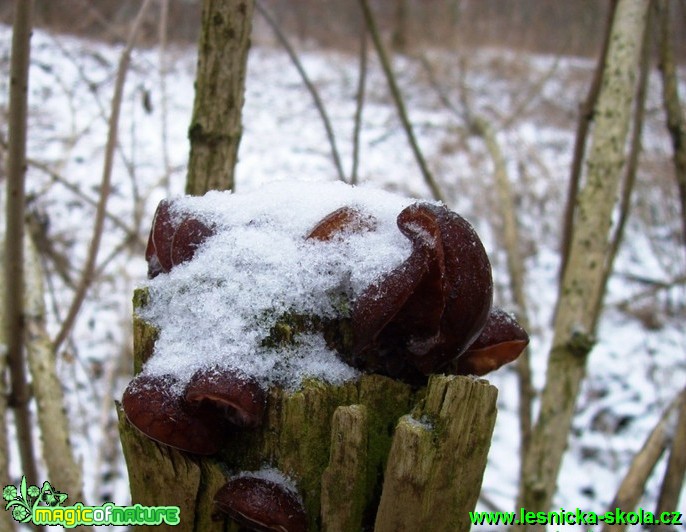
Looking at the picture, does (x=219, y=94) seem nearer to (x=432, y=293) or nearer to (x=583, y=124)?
(x=432, y=293)

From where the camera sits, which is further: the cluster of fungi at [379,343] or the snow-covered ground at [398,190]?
the snow-covered ground at [398,190]

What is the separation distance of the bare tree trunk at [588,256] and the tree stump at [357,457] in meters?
1.05

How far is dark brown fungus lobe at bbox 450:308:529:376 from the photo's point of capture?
95cm

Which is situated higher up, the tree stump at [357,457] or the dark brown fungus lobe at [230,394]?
the dark brown fungus lobe at [230,394]

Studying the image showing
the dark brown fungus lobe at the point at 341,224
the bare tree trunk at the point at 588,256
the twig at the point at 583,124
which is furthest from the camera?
the twig at the point at 583,124

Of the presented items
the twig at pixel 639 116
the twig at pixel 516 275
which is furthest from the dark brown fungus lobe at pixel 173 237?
the twig at pixel 516 275

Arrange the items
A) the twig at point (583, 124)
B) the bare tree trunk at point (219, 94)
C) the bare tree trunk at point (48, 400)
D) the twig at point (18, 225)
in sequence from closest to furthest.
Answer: the twig at point (18, 225) → the bare tree trunk at point (219, 94) → the bare tree trunk at point (48, 400) → the twig at point (583, 124)

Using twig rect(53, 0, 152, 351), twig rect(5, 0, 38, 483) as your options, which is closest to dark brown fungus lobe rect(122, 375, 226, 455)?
twig rect(5, 0, 38, 483)

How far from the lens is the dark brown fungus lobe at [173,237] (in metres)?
0.96

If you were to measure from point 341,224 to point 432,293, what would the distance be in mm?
203

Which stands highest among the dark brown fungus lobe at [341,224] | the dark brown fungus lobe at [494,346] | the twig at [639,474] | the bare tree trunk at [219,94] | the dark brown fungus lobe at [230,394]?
the bare tree trunk at [219,94]

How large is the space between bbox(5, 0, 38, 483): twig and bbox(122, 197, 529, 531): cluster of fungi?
0.63 meters

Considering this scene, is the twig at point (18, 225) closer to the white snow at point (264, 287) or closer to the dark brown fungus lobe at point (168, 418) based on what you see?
the white snow at point (264, 287)

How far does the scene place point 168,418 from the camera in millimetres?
814
